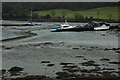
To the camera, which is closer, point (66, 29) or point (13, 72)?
point (13, 72)

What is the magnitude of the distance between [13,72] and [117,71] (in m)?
7.84

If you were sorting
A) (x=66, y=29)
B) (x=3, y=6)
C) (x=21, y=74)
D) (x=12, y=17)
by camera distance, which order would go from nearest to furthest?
(x=21, y=74), (x=66, y=29), (x=12, y=17), (x=3, y=6)

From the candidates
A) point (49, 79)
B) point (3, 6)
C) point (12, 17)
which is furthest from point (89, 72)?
point (3, 6)

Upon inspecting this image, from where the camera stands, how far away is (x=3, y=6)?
646 ft

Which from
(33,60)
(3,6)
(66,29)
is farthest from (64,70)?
(3,6)

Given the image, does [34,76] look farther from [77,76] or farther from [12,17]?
[12,17]

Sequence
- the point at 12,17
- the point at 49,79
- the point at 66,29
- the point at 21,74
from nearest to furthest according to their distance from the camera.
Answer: the point at 49,79 < the point at 21,74 < the point at 66,29 < the point at 12,17

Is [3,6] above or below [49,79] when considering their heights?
above

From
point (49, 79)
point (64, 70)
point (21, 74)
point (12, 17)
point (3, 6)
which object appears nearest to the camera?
point (49, 79)

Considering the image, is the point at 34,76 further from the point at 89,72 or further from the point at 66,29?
the point at 66,29

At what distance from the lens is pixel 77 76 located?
43.8ft

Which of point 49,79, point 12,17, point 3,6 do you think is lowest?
point 49,79

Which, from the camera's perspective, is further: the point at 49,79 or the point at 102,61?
the point at 102,61

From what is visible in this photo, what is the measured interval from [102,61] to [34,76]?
787cm
